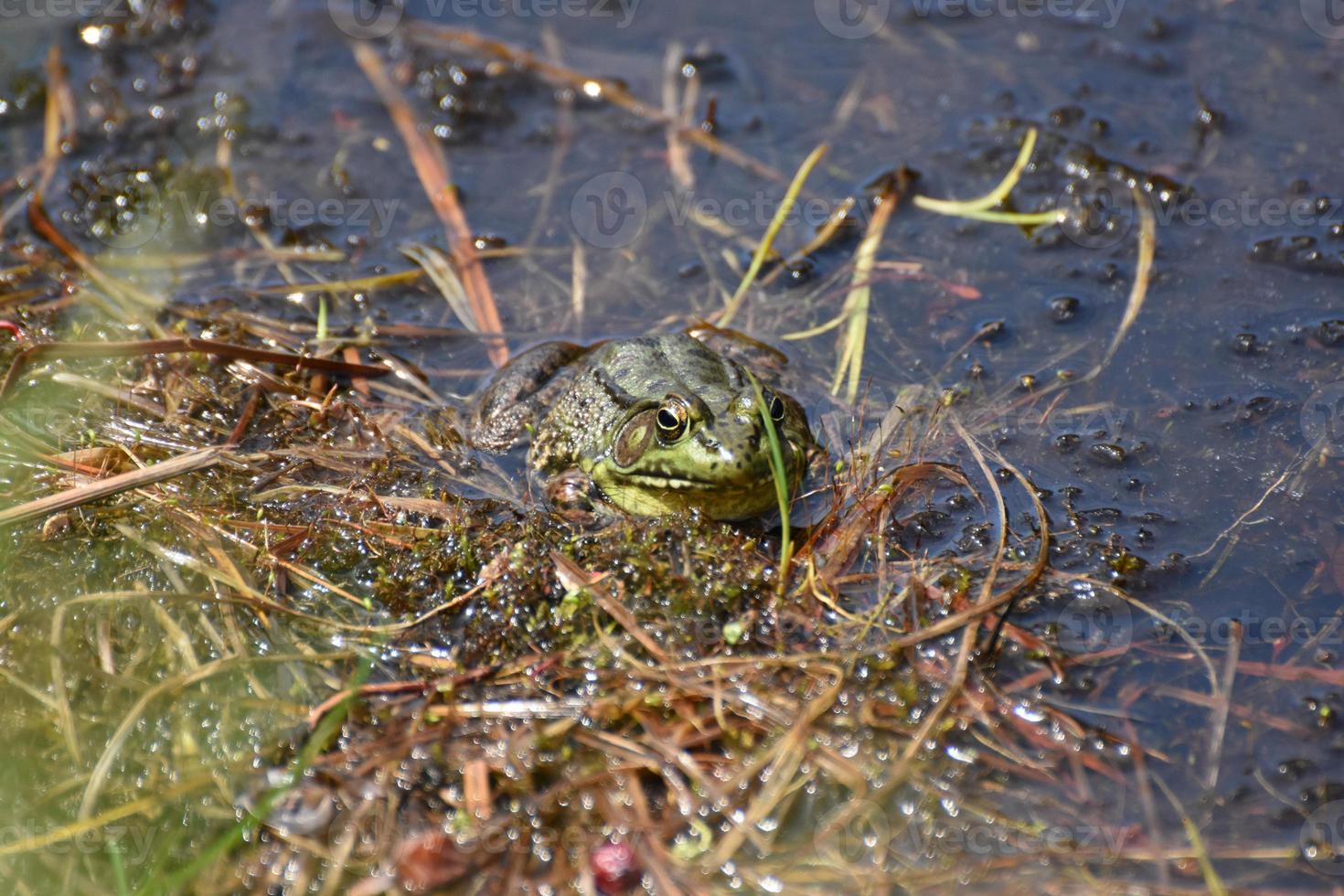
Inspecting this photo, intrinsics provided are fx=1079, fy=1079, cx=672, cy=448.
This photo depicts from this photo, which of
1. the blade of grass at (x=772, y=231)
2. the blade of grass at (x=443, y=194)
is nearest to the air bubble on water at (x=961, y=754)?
the blade of grass at (x=772, y=231)

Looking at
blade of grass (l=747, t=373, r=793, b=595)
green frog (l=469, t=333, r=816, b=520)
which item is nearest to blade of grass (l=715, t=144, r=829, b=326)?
green frog (l=469, t=333, r=816, b=520)

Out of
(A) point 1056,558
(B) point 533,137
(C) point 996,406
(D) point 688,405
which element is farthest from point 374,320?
(A) point 1056,558

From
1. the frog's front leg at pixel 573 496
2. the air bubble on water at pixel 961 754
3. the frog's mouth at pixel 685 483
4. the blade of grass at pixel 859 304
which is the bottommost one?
Result: the air bubble on water at pixel 961 754

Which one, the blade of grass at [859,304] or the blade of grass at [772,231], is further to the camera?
the blade of grass at [772,231]

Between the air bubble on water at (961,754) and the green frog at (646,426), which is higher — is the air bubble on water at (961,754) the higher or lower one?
the lower one

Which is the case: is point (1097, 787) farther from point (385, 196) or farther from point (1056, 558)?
point (385, 196)

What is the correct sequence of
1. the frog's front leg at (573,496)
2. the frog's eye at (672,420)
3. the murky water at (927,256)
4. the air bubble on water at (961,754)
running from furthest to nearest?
the frog's front leg at (573,496)
the frog's eye at (672,420)
the murky water at (927,256)
the air bubble on water at (961,754)

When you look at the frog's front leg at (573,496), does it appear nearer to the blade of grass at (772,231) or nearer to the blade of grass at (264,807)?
the blade of grass at (264,807)
